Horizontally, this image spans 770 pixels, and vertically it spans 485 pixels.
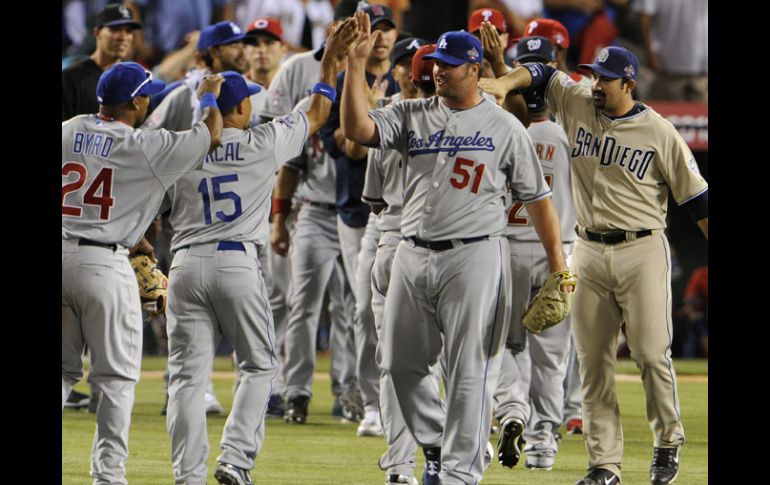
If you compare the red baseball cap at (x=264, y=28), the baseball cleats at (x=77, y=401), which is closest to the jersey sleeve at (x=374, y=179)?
the red baseball cap at (x=264, y=28)

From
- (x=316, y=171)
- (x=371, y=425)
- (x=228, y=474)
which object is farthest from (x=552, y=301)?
(x=316, y=171)

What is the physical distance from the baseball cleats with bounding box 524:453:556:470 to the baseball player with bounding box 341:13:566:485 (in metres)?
1.55

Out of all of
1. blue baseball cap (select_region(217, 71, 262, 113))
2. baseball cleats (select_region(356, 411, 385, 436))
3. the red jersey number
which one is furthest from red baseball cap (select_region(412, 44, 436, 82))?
baseball cleats (select_region(356, 411, 385, 436))

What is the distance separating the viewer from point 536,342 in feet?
24.1

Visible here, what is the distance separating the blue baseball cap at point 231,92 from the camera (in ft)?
19.5

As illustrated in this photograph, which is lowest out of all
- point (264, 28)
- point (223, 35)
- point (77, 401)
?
point (77, 401)

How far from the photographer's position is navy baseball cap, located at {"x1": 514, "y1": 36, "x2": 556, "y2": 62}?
23.5ft

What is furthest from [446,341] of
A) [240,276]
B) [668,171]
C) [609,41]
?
[609,41]

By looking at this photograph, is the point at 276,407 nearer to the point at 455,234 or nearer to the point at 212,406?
the point at 212,406

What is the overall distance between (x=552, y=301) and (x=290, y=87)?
3.65m

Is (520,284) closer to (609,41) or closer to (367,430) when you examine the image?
(367,430)

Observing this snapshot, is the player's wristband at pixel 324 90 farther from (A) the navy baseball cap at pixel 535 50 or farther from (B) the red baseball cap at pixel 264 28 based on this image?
(B) the red baseball cap at pixel 264 28

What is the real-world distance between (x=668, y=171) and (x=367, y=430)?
288cm

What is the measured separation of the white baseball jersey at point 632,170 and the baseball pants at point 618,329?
0.14 metres
